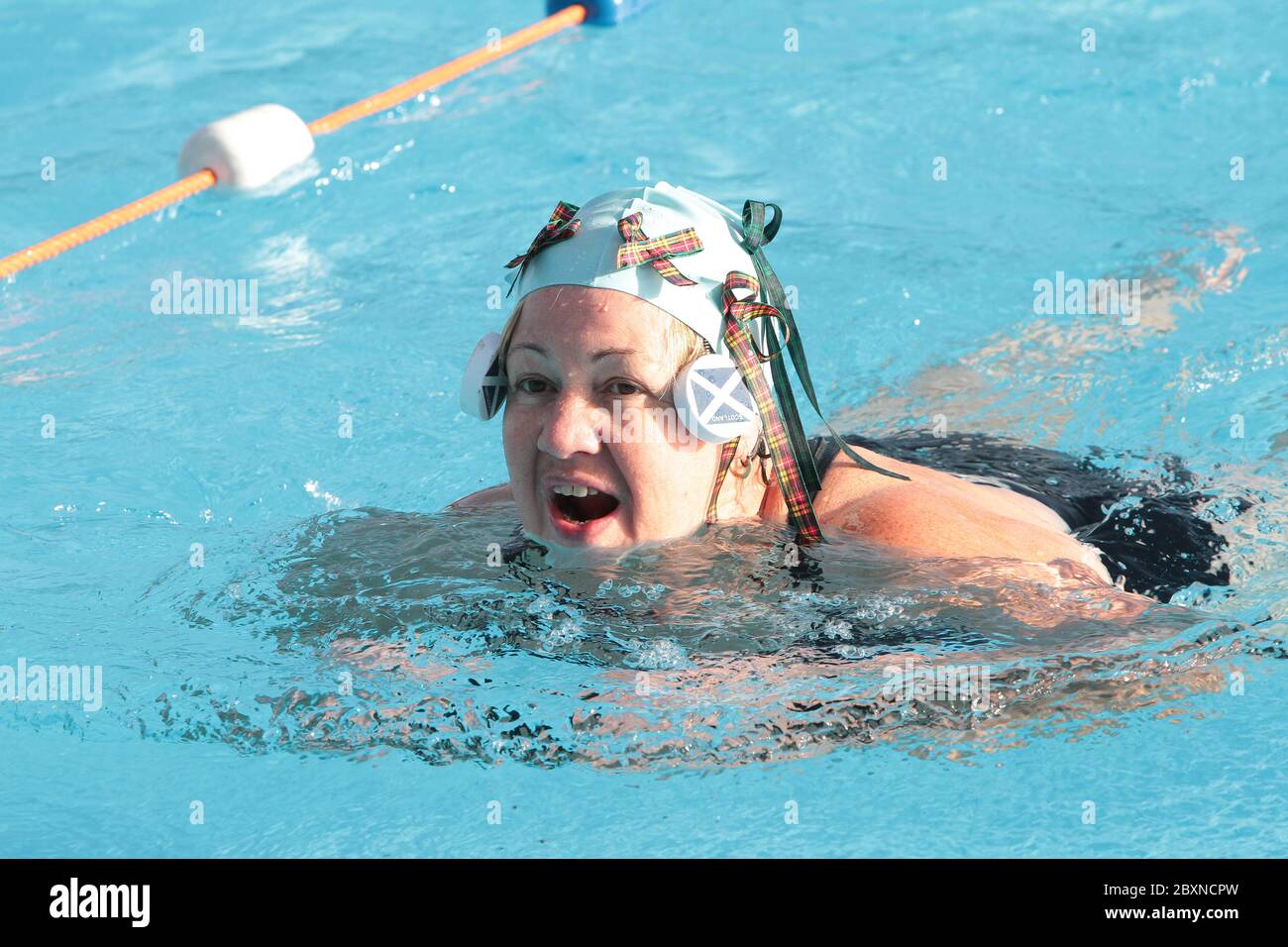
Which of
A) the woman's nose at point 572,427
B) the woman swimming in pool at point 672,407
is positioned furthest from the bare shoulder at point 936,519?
the woman's nose at point 572,427

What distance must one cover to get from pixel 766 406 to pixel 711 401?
0.74 ft

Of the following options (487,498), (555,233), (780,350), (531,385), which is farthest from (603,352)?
(487,498)

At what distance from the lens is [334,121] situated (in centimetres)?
741

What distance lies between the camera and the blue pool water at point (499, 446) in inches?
128

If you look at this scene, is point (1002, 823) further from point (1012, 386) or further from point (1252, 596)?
point (1012, 386)

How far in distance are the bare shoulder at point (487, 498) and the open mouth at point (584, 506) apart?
613mm

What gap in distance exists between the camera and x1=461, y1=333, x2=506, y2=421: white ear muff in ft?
11.6

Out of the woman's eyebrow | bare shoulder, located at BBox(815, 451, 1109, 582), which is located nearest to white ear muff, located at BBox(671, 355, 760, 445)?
the woman's eyebrow

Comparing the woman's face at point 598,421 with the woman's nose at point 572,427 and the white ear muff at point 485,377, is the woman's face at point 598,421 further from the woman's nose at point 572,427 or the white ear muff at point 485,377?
the white ear muff at point 485,377

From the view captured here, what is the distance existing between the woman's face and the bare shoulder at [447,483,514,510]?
716 mm

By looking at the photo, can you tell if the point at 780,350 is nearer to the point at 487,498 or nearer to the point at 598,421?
the point at 598,421

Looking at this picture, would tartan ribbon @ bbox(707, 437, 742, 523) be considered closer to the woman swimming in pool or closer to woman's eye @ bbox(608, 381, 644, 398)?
the woman swimming in pool

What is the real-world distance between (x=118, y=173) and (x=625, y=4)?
3146mm

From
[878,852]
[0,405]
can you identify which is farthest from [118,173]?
[878,852]
